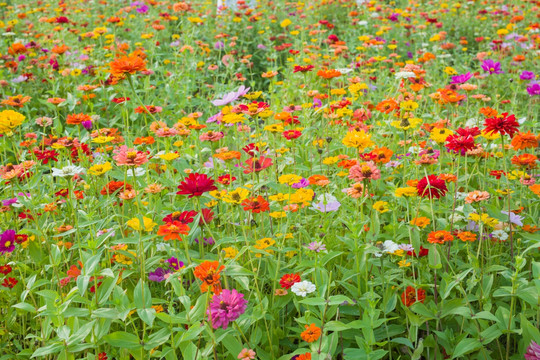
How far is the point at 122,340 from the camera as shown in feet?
4.83

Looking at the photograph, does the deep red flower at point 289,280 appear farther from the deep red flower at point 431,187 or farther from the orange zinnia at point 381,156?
the orange zinnia at point 381,156

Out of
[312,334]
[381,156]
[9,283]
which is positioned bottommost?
[9,283]

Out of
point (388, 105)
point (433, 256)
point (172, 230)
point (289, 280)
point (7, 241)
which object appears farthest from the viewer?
point (388, 105)

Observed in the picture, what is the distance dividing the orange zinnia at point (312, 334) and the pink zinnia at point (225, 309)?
0.18m

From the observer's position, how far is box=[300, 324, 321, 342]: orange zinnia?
52.4 inches

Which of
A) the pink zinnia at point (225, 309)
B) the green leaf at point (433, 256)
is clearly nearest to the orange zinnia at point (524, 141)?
the green leaf at point (433, 256)

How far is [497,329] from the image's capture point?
4.94 ft

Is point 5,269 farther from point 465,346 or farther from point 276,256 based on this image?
point 465,346

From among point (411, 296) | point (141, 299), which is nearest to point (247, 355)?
point (141, 299)

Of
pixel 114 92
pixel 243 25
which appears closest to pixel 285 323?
pixel 114 92

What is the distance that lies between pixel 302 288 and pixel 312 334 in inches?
6.3

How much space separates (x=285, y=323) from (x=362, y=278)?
323 millimetres

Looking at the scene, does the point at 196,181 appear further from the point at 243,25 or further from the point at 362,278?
the point at 243,25

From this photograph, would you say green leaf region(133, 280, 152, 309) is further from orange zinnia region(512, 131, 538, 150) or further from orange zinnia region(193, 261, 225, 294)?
orange zinnia region(512, 131, 538, 150)
